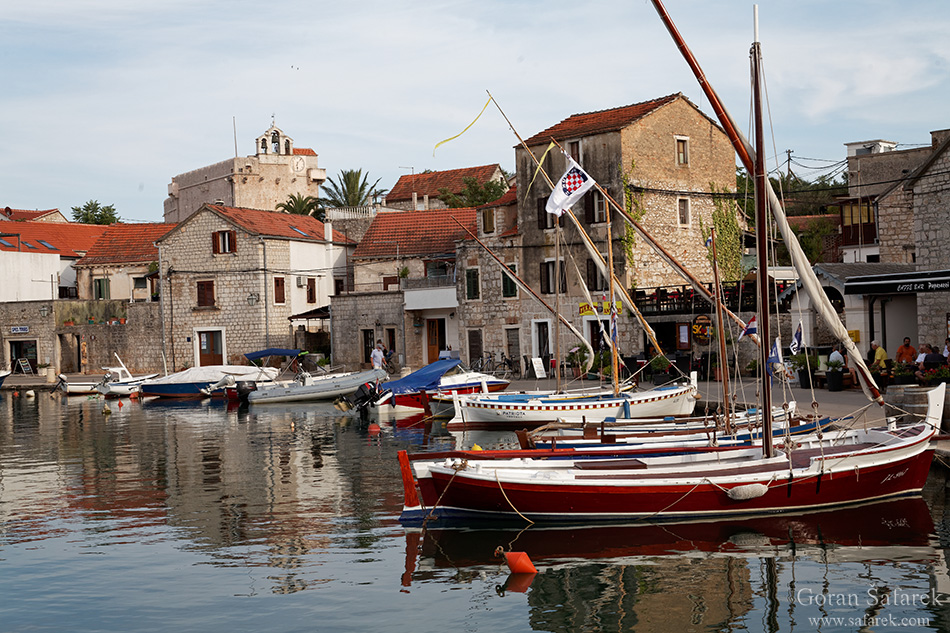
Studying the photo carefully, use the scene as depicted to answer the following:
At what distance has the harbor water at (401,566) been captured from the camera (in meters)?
11.4

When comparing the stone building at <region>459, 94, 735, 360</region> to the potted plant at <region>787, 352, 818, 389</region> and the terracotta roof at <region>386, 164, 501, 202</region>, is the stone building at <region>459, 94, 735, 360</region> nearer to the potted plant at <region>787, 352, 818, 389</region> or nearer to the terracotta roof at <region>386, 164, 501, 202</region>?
the potted plant at <region>787, 352, 818, 389</region>

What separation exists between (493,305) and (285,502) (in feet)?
91.1

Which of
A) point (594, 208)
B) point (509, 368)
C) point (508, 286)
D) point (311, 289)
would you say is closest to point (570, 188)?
point (594, 208)

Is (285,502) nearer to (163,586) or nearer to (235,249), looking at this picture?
(163,586)

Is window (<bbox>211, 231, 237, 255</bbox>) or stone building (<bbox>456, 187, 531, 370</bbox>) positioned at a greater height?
window (<bbox>211, 231, 237, 255</bbox>)

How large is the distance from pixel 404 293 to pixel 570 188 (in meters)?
26.2

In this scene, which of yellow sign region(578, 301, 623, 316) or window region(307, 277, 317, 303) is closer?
yellow sign region(578, 301, 623, 316)

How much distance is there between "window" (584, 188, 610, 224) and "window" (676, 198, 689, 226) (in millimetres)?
3999

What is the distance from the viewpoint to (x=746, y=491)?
1468 centimetres

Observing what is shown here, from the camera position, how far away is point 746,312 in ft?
122

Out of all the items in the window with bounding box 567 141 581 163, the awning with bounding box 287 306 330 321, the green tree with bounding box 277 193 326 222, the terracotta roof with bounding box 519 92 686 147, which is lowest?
the awning with bounding box 287 306 330 321

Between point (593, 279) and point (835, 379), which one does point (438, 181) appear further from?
point (835, 379)

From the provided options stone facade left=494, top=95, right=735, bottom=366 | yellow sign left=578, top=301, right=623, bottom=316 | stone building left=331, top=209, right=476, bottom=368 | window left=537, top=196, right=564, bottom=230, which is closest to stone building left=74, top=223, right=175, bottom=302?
stone building left=331, top=209, right=476, bottom=368

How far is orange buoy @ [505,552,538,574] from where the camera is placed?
42.5ft
